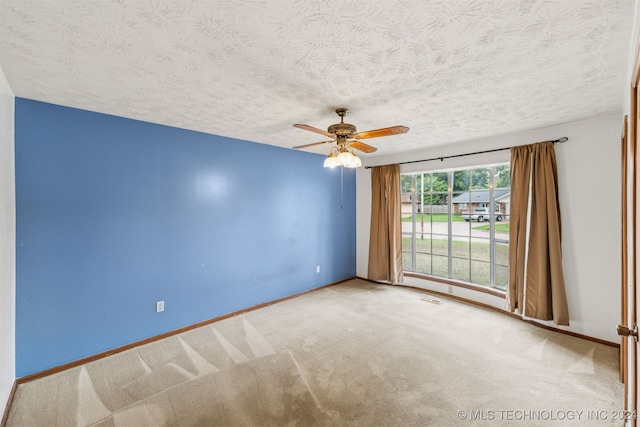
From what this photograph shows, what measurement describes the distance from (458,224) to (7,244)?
5205 mm

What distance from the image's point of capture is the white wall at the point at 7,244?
1.96 meters

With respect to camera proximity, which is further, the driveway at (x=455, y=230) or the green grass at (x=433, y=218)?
the green grass at (x=433, y=218)

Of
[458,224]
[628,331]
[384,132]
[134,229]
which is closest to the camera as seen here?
[628,331]

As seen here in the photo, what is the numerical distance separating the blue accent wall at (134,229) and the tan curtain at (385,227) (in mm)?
1465

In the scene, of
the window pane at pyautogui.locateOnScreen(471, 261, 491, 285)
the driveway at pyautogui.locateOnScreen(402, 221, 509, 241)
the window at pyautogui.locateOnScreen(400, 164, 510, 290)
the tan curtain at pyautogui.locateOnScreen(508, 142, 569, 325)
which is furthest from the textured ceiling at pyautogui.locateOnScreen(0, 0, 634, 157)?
the window pane at pyautogui.locateOnScreen(471, 261, 491, 285)

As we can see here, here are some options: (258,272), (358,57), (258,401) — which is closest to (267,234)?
(258,272)

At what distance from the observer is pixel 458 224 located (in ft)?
14.4

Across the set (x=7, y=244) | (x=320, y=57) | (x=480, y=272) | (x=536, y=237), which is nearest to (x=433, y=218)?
(x=480, y=272)

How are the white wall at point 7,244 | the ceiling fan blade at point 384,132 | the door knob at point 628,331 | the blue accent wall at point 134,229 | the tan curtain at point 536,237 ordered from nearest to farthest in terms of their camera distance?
the door knob at point 628,331 < the white wall at point 7,244 < the ceiling fan blade at point 384,132 < the blue accent wall at point 134,229 < the tan curtain at point 536,237

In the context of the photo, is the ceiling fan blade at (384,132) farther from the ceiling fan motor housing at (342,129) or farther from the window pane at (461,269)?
the window pane at (461,269)

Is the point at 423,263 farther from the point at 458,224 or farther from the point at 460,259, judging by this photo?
the point at 458,224

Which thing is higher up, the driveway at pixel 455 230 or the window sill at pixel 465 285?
the driveway at pixel 455 230

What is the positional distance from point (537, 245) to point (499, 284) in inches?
38.0

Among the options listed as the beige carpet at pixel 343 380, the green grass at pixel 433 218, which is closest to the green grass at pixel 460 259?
the green grass at pixel 433 218
